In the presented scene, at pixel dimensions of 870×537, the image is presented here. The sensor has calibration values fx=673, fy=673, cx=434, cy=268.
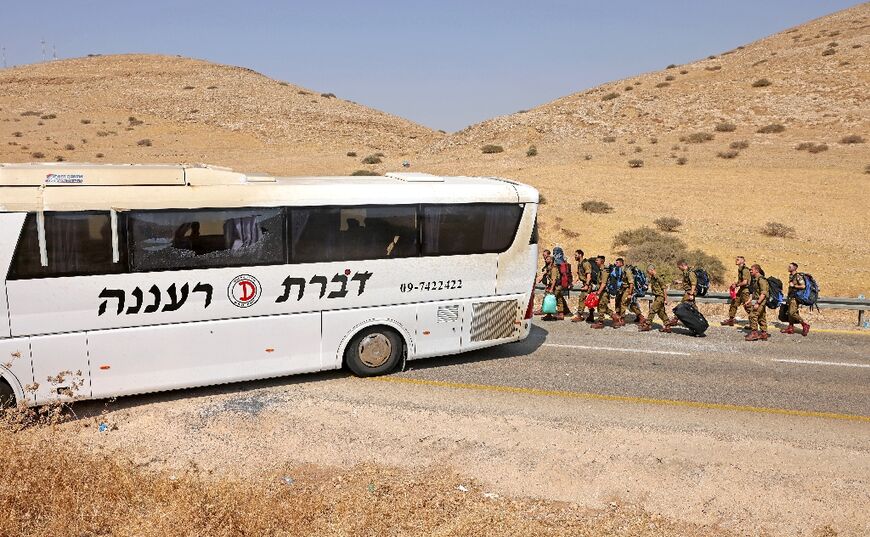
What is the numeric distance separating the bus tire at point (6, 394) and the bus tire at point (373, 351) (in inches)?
186

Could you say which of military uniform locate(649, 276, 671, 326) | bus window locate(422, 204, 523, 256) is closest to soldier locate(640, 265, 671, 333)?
military uniform locate(649, 276, 671, 326)

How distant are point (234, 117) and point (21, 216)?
60.4 metres

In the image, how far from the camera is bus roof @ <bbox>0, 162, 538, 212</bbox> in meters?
8.72

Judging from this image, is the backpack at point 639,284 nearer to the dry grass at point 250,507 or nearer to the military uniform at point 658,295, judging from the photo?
the military uniform at point 658,295

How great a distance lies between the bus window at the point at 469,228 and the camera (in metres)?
11.2

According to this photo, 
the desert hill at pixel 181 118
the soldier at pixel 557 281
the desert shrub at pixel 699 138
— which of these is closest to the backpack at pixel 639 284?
the soldier at pixel 557 281

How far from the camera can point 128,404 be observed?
10.1 meters

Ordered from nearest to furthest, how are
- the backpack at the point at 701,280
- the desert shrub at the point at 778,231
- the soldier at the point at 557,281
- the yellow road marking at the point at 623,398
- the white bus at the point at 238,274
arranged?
the white bus at the point at 238,274 < the yellow road marking at the point at 623,398 < the backpack at the point at 701,280 < the soldier at the point at 557,281 < the desert shrub at the point at 778,231

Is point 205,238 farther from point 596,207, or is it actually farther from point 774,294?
point 596,207

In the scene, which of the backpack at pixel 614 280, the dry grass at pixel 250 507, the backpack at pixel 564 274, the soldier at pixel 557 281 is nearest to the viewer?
the dry grass at pixel 250 507

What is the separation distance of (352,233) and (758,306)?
8.94 meters

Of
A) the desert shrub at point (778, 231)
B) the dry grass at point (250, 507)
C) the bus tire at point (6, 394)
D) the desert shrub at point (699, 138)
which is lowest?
the dry grass at point (250, 507)

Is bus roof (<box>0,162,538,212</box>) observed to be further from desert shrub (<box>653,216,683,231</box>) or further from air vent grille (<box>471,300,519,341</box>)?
desert shrub (<box>653,216,683,231</box>)

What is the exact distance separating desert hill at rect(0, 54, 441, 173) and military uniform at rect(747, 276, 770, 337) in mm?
33608
